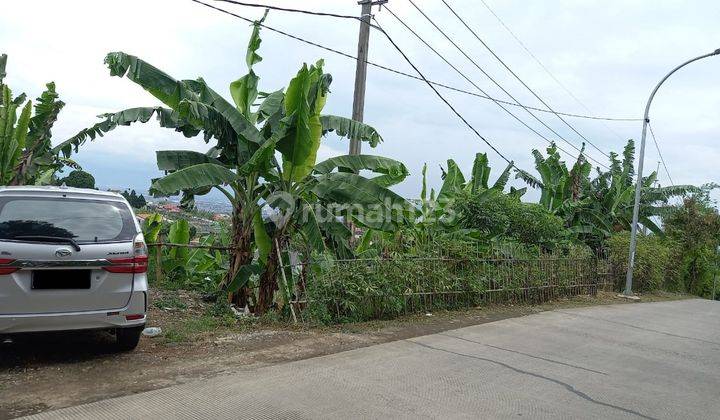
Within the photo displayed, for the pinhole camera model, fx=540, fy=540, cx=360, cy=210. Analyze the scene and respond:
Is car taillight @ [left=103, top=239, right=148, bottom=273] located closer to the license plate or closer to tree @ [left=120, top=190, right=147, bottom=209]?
the license plate

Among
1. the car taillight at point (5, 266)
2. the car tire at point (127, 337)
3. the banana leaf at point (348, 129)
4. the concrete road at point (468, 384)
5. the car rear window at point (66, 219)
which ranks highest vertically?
the banana leaf at point (348, 129)

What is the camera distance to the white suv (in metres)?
4.81

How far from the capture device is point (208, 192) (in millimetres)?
9219

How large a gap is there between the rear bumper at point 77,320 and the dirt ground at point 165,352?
0.30 m

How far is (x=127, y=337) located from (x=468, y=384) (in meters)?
3.62

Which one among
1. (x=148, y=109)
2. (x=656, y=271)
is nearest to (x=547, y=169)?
(x=656, y=271)

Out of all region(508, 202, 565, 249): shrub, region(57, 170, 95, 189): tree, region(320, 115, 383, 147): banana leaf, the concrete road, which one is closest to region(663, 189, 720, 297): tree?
region(508, 202, 565, 249): shrub

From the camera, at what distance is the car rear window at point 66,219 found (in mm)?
5016

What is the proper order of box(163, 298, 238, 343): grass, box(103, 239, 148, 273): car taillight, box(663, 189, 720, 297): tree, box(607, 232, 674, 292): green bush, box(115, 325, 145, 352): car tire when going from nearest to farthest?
1. box(103, 239, 148, 273): car taillight
2. box(115, 325, 145, 352): car tire
3. box(163, 298, 238, 343): grass
4. box(607, 232, 674, 292): green bush
5. box(663, 189, 720, 297): tree

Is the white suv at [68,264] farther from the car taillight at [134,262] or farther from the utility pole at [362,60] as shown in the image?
the utility pole at [362,60]

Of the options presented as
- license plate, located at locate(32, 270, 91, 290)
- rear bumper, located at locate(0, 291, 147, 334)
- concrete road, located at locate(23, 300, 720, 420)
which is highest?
license plate, located at locate(32, 270, 91, 290)

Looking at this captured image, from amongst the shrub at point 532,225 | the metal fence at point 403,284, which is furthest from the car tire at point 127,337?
the shrub at point 532,225

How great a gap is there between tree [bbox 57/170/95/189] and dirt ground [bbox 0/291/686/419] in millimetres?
5786

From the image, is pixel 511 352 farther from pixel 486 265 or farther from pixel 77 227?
pixel 77 227
